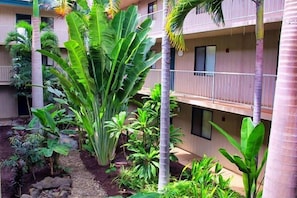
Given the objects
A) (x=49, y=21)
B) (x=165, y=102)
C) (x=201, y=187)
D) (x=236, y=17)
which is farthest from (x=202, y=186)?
(x=49, y=21)

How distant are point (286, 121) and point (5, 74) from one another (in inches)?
846

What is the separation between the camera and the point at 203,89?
13008 millimetres

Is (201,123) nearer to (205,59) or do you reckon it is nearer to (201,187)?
(205,59)

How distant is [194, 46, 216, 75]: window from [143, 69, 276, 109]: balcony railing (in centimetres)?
39

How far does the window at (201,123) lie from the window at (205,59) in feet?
6.17

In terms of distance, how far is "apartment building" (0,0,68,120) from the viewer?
68.8ft

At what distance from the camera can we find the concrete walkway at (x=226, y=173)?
32.7 feet

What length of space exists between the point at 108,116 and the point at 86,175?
236cm

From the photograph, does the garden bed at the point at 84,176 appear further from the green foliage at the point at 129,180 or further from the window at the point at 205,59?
the window at the point at 205,59

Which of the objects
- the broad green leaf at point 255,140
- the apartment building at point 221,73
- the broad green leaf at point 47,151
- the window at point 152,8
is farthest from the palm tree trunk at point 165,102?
the window at point 152,8

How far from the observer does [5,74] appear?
20984 millimetres

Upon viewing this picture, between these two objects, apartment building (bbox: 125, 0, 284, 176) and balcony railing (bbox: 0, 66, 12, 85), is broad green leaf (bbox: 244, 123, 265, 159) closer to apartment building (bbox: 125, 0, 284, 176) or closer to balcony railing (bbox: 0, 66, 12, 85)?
apartment building (bbox: 125, 0, 284, 176)

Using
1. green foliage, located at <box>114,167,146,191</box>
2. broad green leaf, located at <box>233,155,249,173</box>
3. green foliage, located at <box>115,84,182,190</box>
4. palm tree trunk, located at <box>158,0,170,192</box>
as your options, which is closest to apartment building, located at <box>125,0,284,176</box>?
green foliage, located at <box>115,84,182,190</box>

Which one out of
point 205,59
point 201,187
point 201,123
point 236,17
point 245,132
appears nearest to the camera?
point 245,132
